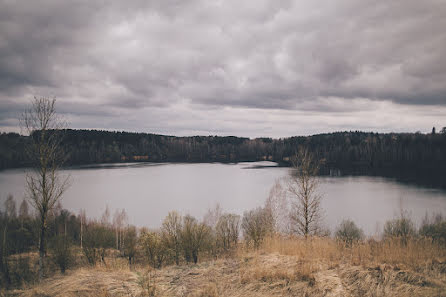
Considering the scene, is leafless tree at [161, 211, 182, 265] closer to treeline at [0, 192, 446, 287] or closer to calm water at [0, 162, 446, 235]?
treeline at [0, 192, 446, 287]

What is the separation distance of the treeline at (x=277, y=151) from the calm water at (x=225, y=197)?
32.6ft

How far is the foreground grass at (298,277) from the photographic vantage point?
15.7 ft

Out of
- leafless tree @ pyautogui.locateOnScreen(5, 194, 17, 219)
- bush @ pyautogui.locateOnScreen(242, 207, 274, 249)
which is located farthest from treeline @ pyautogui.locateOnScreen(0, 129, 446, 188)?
bush @ pyautogui.locateOnScreen(242, 207, 274, 249)

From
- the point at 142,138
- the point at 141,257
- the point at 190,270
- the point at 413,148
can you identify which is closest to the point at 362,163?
the point at 413,148

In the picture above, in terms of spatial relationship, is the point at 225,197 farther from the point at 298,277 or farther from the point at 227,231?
the point at 298,277

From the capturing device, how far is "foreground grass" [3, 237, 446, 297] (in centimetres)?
479

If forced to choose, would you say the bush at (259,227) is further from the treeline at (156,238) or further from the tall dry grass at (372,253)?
the tall dry grass at (372,253)

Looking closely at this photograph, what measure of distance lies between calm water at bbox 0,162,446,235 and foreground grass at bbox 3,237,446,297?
2881 cm

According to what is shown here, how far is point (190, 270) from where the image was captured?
6.61m

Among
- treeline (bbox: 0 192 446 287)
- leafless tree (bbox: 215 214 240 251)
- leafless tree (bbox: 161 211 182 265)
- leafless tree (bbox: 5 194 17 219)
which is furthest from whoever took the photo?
leafless tree (bbox: 5 194 17 219)

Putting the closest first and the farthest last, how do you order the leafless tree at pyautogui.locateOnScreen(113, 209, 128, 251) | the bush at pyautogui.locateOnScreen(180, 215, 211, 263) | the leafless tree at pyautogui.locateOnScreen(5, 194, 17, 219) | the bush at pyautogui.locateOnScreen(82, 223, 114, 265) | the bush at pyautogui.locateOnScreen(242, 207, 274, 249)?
the bush at pyautogui.locateOnScreen(242, 207, 274, 249), the bush at pyautogui.locateOnScreen(180, 215, 211, 263), the bush at pyautogui.locateOnScreen(82, 223, 114, 265), the leafless tree at pyautogui.locateOnScreen(113, 209, 128, 251), the leafless tree at pyautogui.locateOnScreen(5, 194, 17, 219)

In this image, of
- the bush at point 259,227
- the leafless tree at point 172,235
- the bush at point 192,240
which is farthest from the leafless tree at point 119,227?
the bush at point 192,240

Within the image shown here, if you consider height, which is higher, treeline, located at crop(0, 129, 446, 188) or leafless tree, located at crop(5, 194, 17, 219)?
treeline, located at crop(0, 129, 446, 188)

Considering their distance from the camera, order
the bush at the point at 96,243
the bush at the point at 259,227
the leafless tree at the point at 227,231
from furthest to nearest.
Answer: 1. the leafless tree at the point at 227,231
2. the bush at the point at 96,243
3. the bush at the point at 259,227
